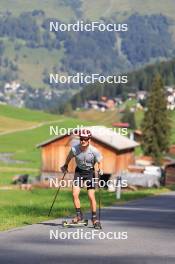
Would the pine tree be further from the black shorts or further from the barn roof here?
the black shorts

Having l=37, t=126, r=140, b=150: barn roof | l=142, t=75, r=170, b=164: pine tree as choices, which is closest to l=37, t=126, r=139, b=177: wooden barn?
l=37, t=126, r=140, b=150: barn roof

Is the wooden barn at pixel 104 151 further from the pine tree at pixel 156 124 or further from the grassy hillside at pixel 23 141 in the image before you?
the pine tree at pixel 156 124

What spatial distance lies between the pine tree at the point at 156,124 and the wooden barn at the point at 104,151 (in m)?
25.6

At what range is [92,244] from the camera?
13.3 m

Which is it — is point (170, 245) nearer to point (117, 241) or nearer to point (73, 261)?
point (117, 241)

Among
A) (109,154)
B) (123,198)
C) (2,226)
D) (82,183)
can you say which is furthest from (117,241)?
(109,154)

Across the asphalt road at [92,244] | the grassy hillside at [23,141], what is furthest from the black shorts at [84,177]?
the grassy hillside at [23,141]

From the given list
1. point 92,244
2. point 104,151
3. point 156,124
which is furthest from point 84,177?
point 156,124

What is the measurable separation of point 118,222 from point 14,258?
6.94 m

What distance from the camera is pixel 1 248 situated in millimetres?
12422

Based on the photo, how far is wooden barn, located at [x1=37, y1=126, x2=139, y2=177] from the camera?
7494 centimetres

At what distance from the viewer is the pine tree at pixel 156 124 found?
10450 cm

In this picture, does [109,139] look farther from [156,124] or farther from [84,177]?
[84,177]

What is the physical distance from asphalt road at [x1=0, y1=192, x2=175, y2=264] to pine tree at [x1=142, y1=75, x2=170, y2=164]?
284 ft
